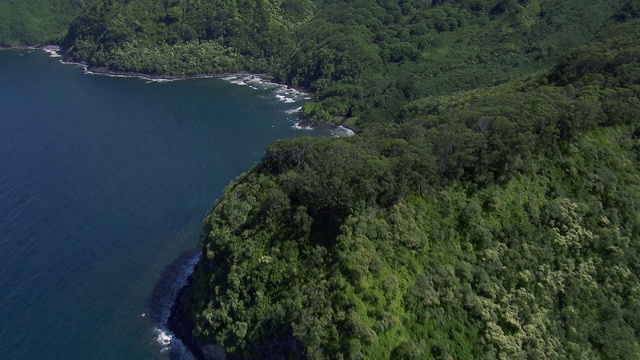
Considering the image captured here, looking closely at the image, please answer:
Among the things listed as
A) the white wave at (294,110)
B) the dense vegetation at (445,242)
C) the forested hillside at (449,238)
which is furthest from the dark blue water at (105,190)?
the dense vegetation at (445,242)

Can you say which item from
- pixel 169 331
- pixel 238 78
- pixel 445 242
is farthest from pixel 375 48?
pixel 169 331

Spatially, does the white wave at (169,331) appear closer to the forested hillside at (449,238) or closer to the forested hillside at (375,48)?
the forested hillside at (449,238)

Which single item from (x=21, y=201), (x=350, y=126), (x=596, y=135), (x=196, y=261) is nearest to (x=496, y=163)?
(x=596, y=135)

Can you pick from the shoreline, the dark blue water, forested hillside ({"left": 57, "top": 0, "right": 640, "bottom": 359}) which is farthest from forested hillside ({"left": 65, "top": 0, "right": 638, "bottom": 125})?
forested hillside ({"left": 57, "top": 0, "right": 640, "bottom": 359})

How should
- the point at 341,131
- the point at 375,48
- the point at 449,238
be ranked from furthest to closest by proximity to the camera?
1. the point at 375,48
2. the point at 341,131
3. the point at 449,238

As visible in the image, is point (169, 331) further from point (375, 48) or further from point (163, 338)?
point (375, 48)

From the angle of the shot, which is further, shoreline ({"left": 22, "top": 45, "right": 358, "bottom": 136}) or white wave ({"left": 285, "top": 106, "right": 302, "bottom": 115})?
shoreline ({"left": 22, "top": 45, "right": 358, "bottom": 136})

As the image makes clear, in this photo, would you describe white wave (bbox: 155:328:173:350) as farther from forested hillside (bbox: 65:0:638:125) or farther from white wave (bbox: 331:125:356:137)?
forested hillside (bbox: 65:0:638:125)

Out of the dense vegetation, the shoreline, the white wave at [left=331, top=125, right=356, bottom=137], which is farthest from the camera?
the shoreline
